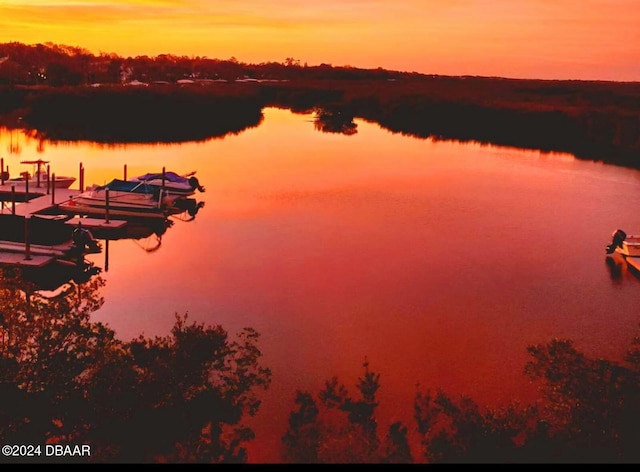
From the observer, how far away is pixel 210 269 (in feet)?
65.8

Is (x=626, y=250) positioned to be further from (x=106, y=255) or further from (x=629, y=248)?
(x=106, y=255)

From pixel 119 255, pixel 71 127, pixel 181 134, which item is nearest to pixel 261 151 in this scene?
pixel 181 134

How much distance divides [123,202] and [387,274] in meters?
11.9

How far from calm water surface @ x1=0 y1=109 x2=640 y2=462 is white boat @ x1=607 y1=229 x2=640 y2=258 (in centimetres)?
65

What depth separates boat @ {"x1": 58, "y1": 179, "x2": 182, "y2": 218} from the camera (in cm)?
2611

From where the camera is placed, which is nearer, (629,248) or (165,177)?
(629,248)

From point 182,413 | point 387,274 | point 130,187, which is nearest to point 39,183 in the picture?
point 130,187

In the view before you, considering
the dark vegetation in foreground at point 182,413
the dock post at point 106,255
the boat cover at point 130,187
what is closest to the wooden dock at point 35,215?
the dock post at point 106,255

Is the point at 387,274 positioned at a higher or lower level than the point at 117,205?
higher

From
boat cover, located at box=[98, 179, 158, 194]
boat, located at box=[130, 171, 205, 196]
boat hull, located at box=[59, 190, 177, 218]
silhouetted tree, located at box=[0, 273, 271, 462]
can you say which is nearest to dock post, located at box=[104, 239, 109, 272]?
boat hull, located at box=[59, 190, 177, 218]

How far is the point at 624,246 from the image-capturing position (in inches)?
861

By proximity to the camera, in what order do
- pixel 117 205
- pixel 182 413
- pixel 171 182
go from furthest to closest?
1. pixel 171 182
2. pixel 117 205
3. pixel 182 413

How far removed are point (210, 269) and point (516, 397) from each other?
10.4m

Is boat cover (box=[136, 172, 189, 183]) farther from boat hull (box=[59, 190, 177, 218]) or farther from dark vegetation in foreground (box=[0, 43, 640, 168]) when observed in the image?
dark vegetation in foreground (box=[0, 43, 640, 168])
